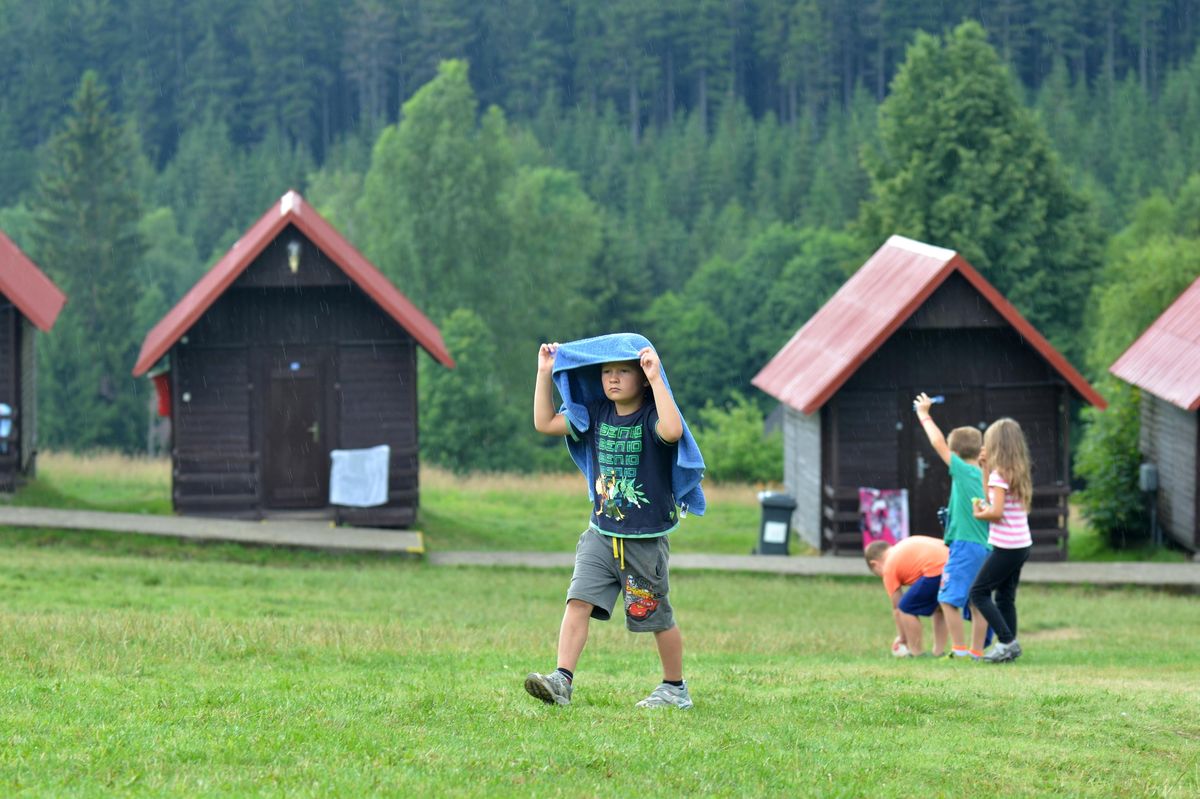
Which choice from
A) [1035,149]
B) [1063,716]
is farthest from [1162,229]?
[1063,716]

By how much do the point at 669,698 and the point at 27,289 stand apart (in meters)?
20.4

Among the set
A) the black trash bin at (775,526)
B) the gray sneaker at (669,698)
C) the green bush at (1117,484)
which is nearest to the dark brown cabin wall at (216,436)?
the black trash bin at (775,526)

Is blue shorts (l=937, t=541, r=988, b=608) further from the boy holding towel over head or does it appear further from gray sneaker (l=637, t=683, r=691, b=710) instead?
the boy holding towel over head

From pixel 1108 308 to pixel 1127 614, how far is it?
30856 millimetres

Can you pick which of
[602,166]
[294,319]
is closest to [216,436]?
[294,319]

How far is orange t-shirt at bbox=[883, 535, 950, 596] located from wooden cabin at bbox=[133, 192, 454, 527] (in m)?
12.6

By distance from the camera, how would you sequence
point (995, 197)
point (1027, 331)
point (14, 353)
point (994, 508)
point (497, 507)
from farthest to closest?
point (995, 197) → point (497, 507) → point (14, 353) → point (1027, 331) → point (994, 508)

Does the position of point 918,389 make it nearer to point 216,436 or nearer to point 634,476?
point 216,436

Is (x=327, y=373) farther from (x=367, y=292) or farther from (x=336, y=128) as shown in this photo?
(x=336, y=128)

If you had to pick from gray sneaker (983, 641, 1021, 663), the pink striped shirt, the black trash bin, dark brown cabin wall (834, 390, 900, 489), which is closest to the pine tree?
the black trash bin

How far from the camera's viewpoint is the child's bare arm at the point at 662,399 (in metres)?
8.05

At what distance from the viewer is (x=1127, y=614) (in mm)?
18422

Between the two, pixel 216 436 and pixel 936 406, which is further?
pixel 216 436

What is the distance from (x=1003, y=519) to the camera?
40.3ft
